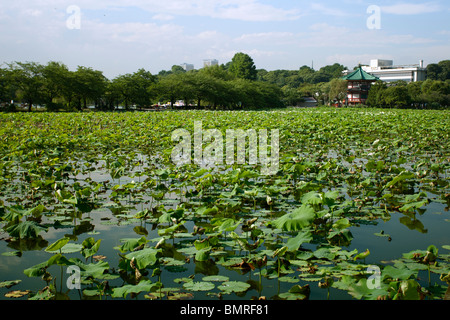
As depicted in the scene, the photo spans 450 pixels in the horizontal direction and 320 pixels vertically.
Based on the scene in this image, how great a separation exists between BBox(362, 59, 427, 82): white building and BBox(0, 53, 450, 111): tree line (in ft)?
97.3

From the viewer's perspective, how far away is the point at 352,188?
496cm

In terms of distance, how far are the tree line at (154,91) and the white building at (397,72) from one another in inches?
1167

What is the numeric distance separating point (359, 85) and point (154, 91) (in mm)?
24013

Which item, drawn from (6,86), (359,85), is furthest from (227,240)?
(359,85)

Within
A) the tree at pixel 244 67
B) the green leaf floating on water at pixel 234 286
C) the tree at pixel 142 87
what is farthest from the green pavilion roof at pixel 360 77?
the green leaf floating on water at pixel 234 286

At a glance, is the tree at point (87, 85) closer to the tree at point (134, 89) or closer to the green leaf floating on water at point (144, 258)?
the tree at point (134, 89)

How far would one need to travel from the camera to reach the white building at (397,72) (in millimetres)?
78500

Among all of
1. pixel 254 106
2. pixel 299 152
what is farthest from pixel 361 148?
pixel 254 106

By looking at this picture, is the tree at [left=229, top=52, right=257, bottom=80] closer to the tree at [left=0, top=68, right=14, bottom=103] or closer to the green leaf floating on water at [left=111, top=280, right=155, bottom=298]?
the tree at [left=0, top=68, right=14, bottom=103]

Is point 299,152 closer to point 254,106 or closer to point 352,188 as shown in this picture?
point 352,188

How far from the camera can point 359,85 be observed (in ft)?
149

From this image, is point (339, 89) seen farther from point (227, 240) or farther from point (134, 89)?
point (227, 240)
